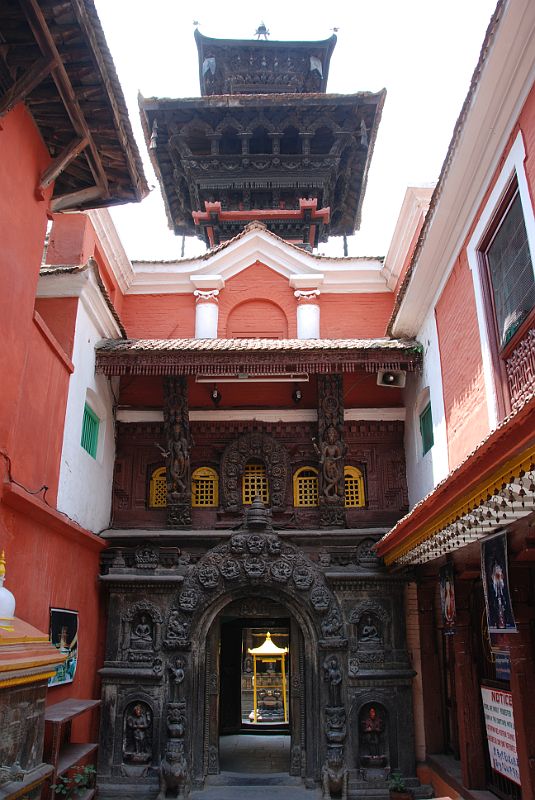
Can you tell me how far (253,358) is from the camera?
10594mm

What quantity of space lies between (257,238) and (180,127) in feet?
14.9

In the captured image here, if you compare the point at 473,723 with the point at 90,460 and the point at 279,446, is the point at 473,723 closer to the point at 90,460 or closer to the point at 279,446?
the point at 279,446

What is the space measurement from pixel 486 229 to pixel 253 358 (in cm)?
423

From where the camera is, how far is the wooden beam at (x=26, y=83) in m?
7.05

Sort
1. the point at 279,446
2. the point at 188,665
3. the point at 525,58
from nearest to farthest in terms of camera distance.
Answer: the point at 525,58 → the point at 188,665 → the point at 279,446

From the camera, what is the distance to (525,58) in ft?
20.3

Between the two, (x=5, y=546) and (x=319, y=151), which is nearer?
(x=5, y=546)

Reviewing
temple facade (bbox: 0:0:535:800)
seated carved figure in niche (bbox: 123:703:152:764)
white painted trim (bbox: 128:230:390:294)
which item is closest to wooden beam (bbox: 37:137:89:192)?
temple facade (bbox: 0:0:535:800)

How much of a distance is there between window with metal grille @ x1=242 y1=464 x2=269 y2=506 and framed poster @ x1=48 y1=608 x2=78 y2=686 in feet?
11.9

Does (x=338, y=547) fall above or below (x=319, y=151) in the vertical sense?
below

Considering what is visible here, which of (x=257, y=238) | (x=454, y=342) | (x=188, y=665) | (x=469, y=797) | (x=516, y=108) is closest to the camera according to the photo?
(x=516, y=108)

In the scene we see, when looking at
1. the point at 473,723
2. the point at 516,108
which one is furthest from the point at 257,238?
the point at 473,723

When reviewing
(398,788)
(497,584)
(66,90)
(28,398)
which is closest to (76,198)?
(66,90)

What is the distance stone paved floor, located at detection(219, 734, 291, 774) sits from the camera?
11336 millimetres
